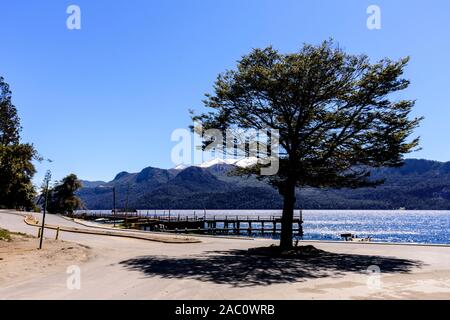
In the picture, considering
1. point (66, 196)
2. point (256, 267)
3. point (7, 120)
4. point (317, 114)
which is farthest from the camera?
point (66, 196)

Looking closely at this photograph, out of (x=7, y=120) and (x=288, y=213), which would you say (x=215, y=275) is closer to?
(x=288, y=213)

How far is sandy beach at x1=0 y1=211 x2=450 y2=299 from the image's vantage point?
12664 mm

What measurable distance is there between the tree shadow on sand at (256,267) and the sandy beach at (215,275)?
33 millimetres

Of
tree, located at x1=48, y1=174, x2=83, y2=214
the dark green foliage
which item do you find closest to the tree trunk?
the dark green foliage

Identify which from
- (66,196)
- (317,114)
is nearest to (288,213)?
(317,114)

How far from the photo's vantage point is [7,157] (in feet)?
71.9

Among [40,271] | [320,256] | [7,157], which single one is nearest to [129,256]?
[40,271]

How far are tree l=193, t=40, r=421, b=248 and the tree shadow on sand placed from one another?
3.95 m

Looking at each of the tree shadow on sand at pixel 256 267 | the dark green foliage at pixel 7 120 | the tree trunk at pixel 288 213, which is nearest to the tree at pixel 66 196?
the dark green foliage at pixel 7 120

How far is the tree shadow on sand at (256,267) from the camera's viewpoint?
51.9 ft

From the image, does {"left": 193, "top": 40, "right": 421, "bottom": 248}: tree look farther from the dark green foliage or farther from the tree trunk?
the dark green foliage

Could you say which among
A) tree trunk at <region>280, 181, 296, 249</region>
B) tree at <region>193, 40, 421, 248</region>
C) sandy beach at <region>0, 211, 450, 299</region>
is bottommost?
sandy beach at <region>0, 211, 450, 299</region>

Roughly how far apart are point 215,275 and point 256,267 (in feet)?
9.93

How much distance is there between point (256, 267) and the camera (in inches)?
735
